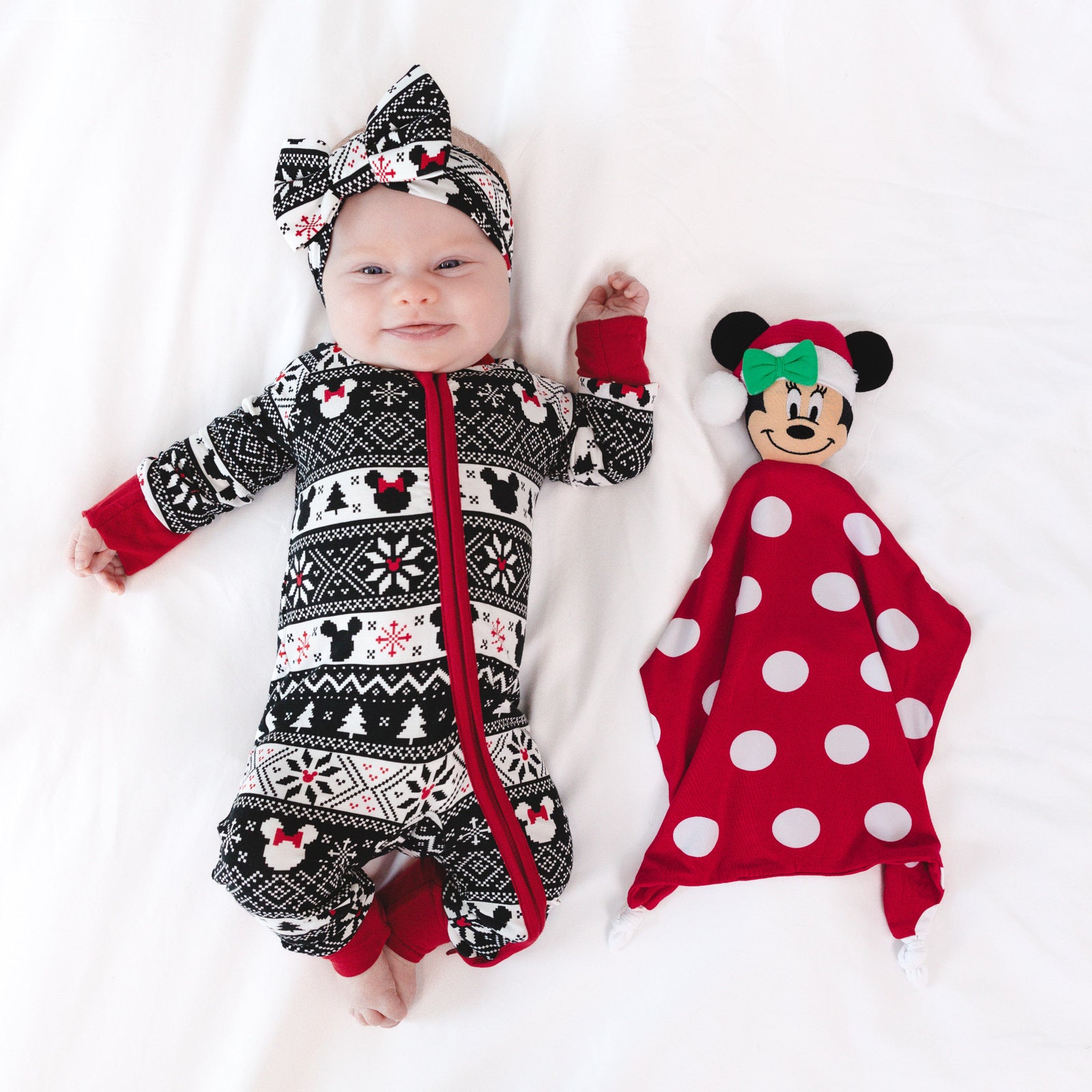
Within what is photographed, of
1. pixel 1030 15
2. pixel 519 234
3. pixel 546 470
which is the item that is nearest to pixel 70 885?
pixel 546 470

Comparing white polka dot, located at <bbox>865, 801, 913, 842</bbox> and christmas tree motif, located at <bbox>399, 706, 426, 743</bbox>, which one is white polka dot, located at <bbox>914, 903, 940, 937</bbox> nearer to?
white polka dot, located at <bbox>865, 801, 913, 842</bbox>

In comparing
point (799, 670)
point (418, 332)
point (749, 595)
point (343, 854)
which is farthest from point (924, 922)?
point (418, 332)

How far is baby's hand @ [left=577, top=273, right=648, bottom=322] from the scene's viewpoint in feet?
3.88

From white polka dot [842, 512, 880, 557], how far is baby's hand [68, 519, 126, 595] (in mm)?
944

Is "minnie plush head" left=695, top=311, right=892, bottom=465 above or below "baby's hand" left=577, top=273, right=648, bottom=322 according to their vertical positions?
below

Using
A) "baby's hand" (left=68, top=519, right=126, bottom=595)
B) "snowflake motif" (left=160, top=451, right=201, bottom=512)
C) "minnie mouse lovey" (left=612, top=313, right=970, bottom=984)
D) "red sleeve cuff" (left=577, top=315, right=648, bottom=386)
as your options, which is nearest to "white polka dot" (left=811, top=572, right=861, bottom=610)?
"minnie mouse lovey" (left=612, top=313, right=970, bottom=984)

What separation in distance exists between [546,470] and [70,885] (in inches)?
31.3

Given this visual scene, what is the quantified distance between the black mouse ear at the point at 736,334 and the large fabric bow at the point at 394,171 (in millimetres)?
296

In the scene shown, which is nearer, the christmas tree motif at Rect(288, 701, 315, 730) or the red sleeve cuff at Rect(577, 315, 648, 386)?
the christmas tree motif at Rect(288, 701, 315, 730)

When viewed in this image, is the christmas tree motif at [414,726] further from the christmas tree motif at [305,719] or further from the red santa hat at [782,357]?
the red santa hat at [782,357]

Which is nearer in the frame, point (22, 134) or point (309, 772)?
point (309, 772)

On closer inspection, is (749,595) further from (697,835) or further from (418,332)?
(418,332)

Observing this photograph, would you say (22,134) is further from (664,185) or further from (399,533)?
(664,185)

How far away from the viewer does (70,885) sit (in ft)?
3.71
